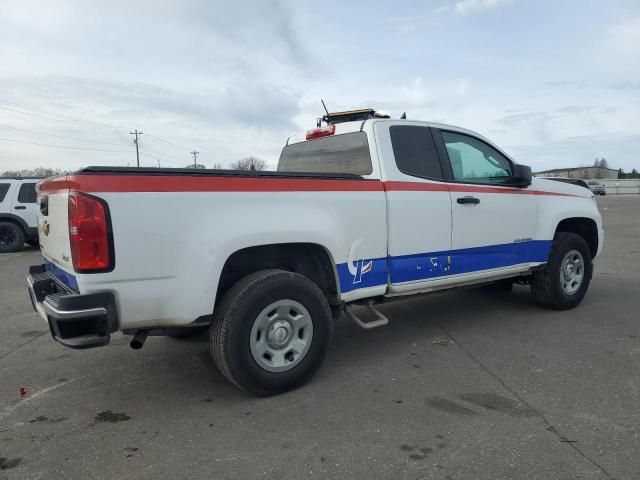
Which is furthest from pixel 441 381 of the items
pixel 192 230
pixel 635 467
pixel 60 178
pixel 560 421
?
pixel 60 178

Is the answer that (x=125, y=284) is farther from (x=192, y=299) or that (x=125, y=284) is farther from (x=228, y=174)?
(x=228, y=174)

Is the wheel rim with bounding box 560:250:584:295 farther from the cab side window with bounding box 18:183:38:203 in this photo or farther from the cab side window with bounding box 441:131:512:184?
the cab side window with bounding box 18:183:38:203

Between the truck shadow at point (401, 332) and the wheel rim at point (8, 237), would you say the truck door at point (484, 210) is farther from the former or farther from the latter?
the wheel rim at point (8, 237)

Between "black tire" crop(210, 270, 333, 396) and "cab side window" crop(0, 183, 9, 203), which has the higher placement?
"cab side window" crop(0, 183, 9, 203)

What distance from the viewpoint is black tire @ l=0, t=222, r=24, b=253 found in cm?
1275

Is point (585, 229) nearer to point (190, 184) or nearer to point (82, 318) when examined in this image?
point (190, 184)

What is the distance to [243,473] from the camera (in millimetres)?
2602

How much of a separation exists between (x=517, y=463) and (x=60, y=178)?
10.2 ft

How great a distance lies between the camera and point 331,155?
15.3 ft

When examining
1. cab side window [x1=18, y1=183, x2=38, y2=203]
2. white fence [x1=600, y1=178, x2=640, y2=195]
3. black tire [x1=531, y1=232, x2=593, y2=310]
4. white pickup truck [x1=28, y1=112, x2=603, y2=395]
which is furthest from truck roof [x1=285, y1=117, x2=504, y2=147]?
white fence [x1=600, y1=178, x2=640, y2=195]

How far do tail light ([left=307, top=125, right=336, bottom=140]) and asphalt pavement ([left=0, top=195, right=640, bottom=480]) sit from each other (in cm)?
201

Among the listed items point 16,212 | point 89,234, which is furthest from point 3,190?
point 89,234

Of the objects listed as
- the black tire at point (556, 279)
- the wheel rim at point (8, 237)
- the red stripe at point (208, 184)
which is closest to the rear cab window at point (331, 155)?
the red stripe at point (208, 184)

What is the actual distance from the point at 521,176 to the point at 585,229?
5.93 ft
